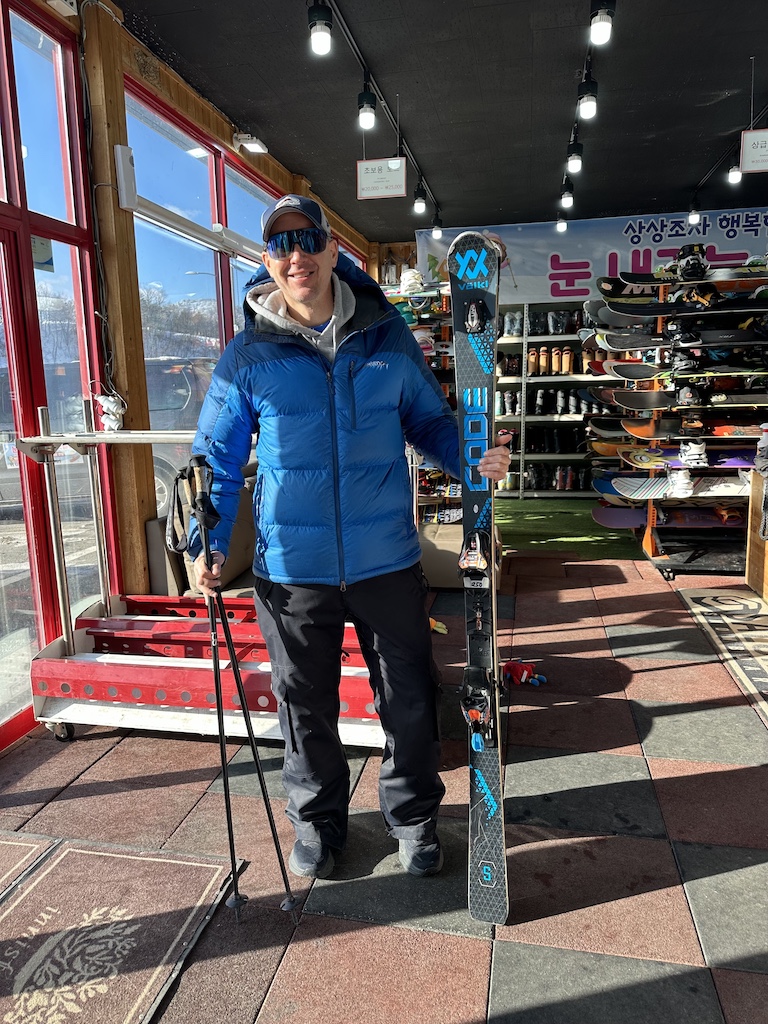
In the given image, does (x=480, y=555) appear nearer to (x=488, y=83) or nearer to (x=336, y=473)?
(x=336, y=473)

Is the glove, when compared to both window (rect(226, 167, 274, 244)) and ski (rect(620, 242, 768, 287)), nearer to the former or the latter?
ski (rect(620, 242, 768, 287))

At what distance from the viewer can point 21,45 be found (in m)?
3.23

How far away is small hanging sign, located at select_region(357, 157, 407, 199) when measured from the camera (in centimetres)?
534

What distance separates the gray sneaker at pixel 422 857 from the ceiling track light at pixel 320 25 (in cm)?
384

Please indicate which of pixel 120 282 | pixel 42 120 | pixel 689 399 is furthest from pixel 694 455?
pixel 42 120

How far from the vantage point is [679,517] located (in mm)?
5566

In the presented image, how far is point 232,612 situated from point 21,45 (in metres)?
2.84

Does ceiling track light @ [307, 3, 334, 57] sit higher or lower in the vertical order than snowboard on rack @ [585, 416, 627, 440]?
higher

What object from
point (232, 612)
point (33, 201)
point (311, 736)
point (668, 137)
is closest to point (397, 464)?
point (311, 736)

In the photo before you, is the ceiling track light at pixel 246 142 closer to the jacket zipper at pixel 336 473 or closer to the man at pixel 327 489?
the man at pixel 327 489

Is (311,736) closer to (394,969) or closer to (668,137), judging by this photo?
(394,969)

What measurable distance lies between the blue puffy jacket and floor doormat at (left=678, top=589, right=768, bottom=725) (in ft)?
6.93

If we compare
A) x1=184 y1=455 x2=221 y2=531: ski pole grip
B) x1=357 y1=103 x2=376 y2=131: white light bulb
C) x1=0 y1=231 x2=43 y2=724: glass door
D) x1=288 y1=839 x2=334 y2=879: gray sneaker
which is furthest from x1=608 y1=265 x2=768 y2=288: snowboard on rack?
x1=288 y1=839 x2=334 y2=879: gray sneaker

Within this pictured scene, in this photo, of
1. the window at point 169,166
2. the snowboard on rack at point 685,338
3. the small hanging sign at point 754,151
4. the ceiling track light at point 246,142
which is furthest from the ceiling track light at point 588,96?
the window at point 169,166
